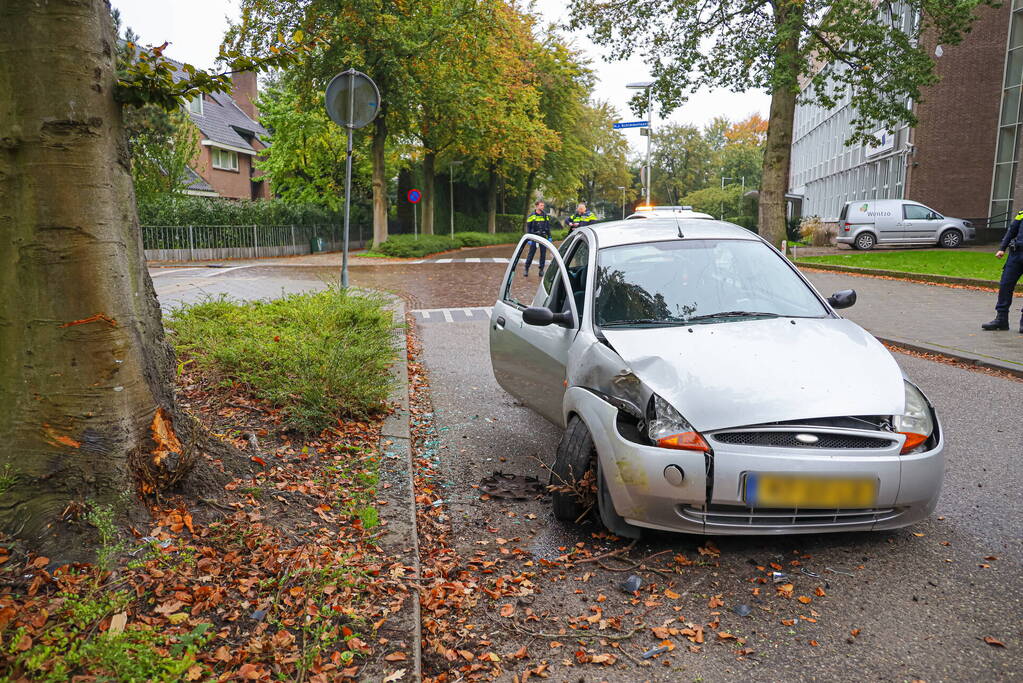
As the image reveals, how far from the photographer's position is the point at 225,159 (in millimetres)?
47625

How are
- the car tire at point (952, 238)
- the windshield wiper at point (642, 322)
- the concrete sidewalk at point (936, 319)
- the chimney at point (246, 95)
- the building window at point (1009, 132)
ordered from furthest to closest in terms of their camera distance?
1. the chimney at point (246, 95)
2. the building window at point (1009, 132)
3. the car tire at point (952, 238)
4. the concrete sidewalk at point (936, 319)
5. the windshield wiper at point (642, 322)

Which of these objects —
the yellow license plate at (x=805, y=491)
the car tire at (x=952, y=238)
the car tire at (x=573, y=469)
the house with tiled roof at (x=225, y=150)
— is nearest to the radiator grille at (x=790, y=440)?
the yellow license plate at (x=805, y=491)

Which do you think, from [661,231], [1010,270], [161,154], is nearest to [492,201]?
→ [161,154]

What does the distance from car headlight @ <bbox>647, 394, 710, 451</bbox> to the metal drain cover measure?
1.32 meters

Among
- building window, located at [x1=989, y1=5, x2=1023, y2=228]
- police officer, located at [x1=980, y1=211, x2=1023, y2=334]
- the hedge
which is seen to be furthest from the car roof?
building window, located at [x1=989, y1=5, x2=1023, y2=228]

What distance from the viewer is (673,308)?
4660 millimetres

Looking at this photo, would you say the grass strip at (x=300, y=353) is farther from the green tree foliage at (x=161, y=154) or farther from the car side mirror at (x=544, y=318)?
the green tree foliage at (x=161, y=154)

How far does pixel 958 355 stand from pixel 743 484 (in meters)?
6.86

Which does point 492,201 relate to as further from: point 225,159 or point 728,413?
point 728,413

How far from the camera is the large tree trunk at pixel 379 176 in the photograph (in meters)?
31.4

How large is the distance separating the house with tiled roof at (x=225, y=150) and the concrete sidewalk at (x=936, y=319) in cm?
3494

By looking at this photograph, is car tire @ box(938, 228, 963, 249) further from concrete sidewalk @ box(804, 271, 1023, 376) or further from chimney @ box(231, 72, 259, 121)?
chimney @ box(231, 72, 259, 121)

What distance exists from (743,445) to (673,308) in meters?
1.34

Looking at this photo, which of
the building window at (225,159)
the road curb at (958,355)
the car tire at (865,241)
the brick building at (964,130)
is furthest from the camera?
the building window at (225,159)
